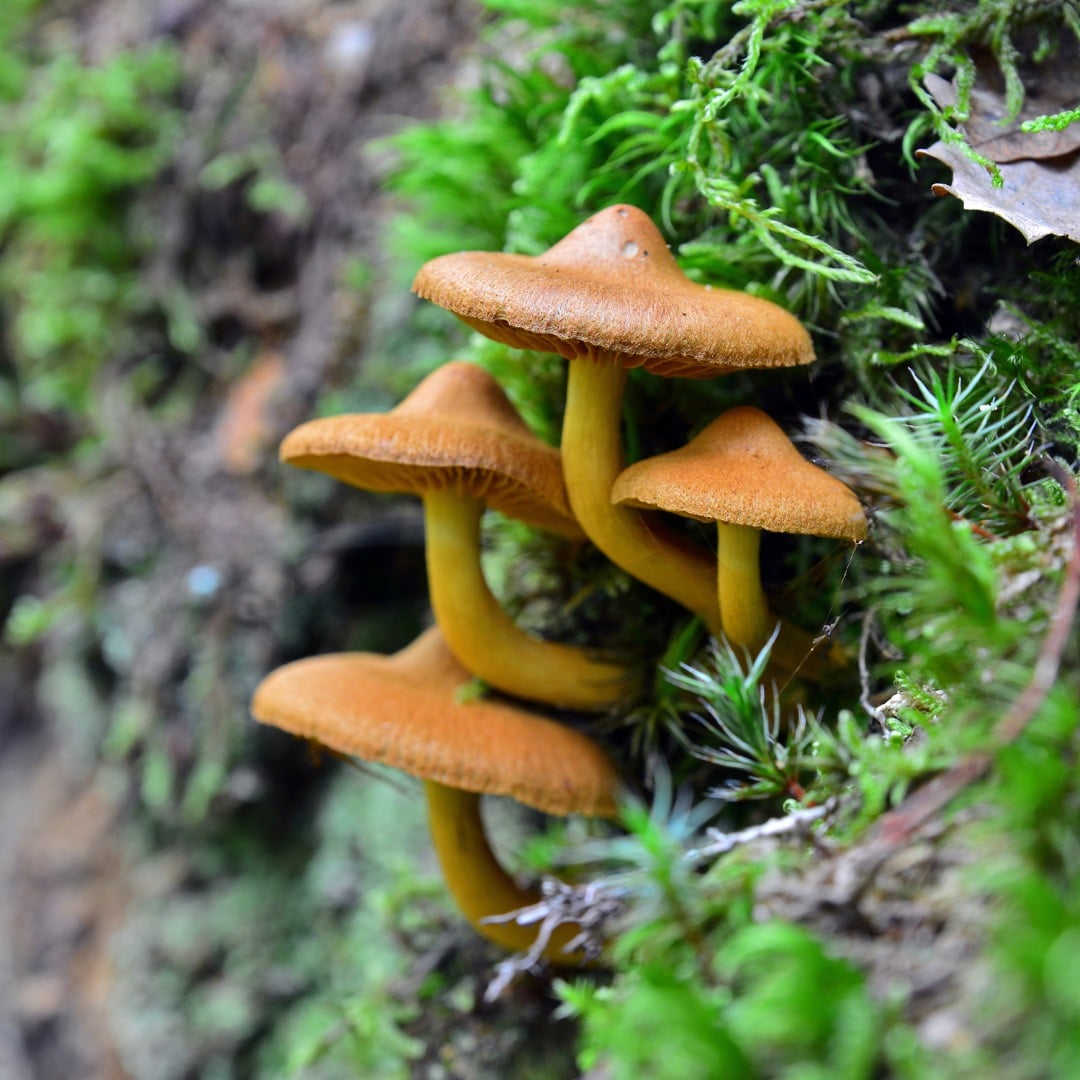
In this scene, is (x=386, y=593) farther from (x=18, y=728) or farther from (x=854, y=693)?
(x=18, y=728)

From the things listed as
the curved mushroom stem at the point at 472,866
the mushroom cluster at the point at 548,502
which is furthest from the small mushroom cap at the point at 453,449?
the curved mushroom stem at the point at 472,866

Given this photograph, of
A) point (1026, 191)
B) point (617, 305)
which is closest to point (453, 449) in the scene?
point (617, 305)

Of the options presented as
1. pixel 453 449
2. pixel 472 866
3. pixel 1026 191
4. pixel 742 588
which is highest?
pixel 1026 191

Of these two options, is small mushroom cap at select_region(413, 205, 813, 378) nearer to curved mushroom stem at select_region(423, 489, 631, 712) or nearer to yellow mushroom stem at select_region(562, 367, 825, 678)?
yellow mushroom stem at select_region(562, 367, 825, 678)

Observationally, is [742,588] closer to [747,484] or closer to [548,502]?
[747,484]

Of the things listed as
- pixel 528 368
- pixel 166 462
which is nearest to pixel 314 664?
pixel 528 368

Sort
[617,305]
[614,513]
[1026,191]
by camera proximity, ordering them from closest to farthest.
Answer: [617,305] → [1026,191] → [614,513]
